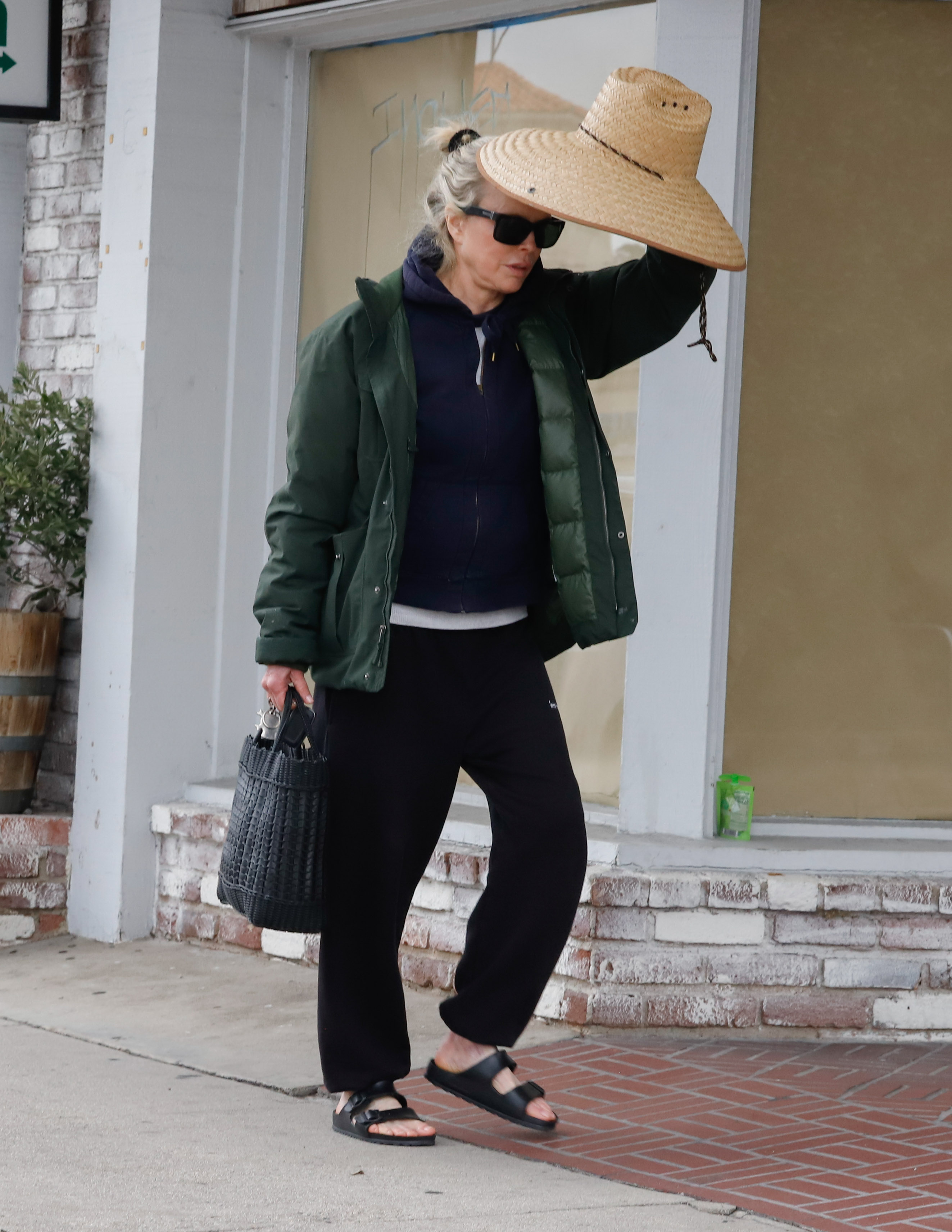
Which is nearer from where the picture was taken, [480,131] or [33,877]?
[480,131]

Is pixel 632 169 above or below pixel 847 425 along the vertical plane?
above

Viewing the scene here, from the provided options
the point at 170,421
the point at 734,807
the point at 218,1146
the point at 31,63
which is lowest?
the point at 218,1146

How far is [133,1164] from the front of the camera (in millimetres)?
2990

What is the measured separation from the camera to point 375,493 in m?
3.13

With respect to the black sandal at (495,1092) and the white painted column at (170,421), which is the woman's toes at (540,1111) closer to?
the black sandal at (495,1092)

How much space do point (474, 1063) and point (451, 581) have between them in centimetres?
100

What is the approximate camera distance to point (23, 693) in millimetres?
5051

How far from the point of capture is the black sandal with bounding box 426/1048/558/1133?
10.7ft

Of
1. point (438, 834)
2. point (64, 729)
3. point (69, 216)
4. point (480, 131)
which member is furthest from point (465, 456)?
point (69, 216)

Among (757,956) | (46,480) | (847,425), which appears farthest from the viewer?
(46,480)

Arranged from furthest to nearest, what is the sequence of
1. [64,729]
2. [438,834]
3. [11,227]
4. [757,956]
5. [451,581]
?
[11,227] < [64,729] < [757,956] < [438,834] < [451,581]

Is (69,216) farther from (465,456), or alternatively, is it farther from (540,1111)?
(540,1111)

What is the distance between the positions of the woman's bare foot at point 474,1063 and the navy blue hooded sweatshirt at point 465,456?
910 mm

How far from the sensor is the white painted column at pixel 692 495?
425 cm
